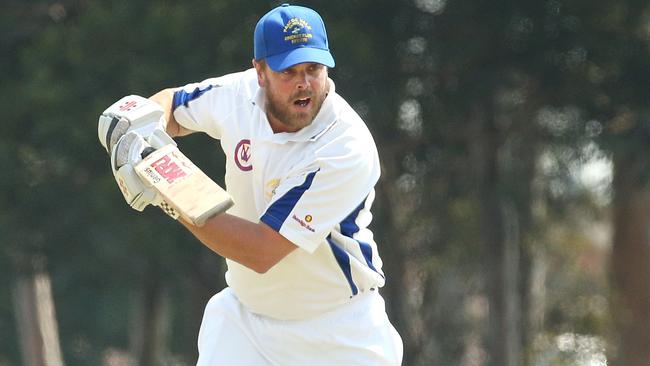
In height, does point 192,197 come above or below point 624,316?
above

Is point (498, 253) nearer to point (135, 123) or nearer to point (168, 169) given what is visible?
point (135, 123)

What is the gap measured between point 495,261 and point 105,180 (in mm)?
4929

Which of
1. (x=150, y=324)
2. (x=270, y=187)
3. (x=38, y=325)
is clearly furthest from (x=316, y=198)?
(x=150, y=324)

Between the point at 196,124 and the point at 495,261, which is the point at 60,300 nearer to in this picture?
the point at 495,261

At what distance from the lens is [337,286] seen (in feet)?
18.7

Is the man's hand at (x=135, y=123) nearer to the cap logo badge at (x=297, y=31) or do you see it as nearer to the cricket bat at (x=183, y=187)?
the cricket bat at (x=183, y=187)

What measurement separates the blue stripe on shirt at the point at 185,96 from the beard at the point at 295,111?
53cm

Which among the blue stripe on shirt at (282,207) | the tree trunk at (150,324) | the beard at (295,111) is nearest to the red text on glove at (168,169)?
the blue stripe on shirt at (282,207)

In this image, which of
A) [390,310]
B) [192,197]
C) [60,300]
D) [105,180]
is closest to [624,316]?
[390,310]

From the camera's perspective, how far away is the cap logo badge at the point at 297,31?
5.54 meters

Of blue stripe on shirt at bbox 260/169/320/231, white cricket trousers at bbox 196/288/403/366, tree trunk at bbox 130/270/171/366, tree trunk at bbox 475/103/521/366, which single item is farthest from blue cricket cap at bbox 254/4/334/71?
tree trunk at bbox 130/270/171/366

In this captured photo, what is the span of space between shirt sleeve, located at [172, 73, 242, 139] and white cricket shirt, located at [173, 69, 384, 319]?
0.02m

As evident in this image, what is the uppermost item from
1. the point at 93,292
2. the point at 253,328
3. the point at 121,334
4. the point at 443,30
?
the point at 253,328

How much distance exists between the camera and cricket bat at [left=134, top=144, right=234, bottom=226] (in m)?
5.21
